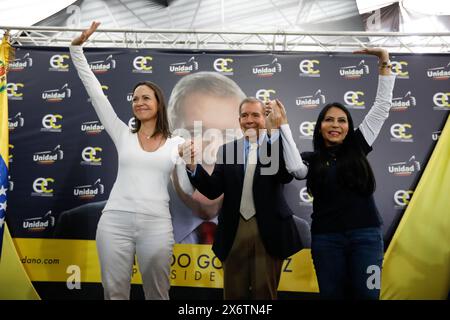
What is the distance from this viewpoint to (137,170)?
2.41 metres

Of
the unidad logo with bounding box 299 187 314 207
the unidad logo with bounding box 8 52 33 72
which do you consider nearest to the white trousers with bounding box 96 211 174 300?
the unidad logo with bounding box 299 187 314 207

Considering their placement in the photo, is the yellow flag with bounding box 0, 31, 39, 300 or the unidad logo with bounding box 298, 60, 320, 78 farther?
the unidad logo with bounding box 298, 60, 320, 78

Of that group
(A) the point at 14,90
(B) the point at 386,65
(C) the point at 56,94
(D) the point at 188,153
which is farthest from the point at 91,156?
(B) the point at 386,65

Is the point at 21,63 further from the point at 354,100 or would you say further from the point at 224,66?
the point at 354,100

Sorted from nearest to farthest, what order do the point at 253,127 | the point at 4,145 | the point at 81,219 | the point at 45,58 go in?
the point at 253,127, the point at 4,145, the point at 81,219, the point at 45,58

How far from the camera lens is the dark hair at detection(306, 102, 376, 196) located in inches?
87.9

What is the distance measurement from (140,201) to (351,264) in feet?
4.46

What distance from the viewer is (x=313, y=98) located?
3.30 metres

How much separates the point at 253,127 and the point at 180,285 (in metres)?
1.49

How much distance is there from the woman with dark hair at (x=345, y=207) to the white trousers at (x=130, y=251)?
3.18ft

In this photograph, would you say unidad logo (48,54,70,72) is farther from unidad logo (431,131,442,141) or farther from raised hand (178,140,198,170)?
unidad logo (431,131,442,141)

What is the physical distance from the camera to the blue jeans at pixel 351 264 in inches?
83.9
